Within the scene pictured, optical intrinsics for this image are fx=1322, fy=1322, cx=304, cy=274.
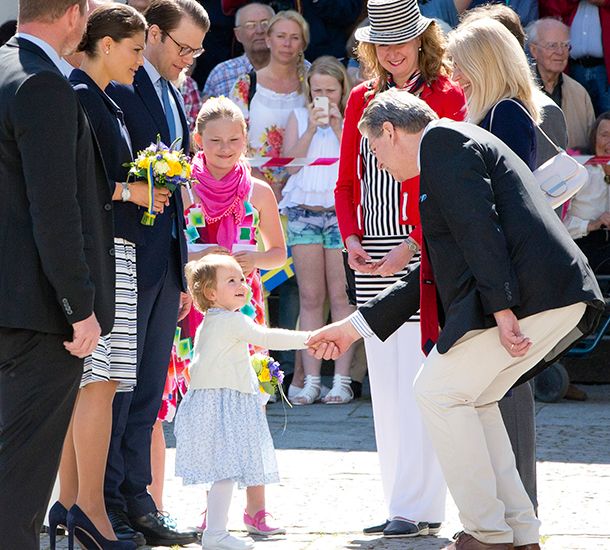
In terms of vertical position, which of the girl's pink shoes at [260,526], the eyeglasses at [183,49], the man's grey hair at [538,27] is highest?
the man's grey hair at [538,27]

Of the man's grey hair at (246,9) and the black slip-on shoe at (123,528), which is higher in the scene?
the man's grey hair at (246,9)

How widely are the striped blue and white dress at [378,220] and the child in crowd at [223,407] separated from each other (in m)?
0.59

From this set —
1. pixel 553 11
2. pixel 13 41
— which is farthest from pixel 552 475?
pixel 553 11

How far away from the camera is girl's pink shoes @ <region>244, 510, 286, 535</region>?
211 inches

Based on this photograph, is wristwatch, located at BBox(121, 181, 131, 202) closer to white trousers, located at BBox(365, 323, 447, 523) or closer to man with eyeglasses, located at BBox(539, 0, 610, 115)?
white trousers, located at BBox(365, 323, 447, 523)

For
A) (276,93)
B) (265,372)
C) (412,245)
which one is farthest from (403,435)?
(276,93)

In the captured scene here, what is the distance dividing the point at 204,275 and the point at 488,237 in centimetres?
135

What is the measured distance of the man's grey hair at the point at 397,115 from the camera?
4754 mm

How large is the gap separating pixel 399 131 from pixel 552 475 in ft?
7.37

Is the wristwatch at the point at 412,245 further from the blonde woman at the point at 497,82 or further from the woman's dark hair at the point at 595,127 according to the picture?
the woman's dark hair at the point at 595,127

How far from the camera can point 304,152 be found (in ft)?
28.8

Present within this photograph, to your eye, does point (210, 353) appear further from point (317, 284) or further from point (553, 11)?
point (553, 11)

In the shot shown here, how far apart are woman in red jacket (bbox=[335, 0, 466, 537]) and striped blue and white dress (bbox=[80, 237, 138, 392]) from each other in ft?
3.23

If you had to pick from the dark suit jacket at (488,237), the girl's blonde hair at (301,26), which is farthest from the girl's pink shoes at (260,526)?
the girl's blonde hair at (301,26)
